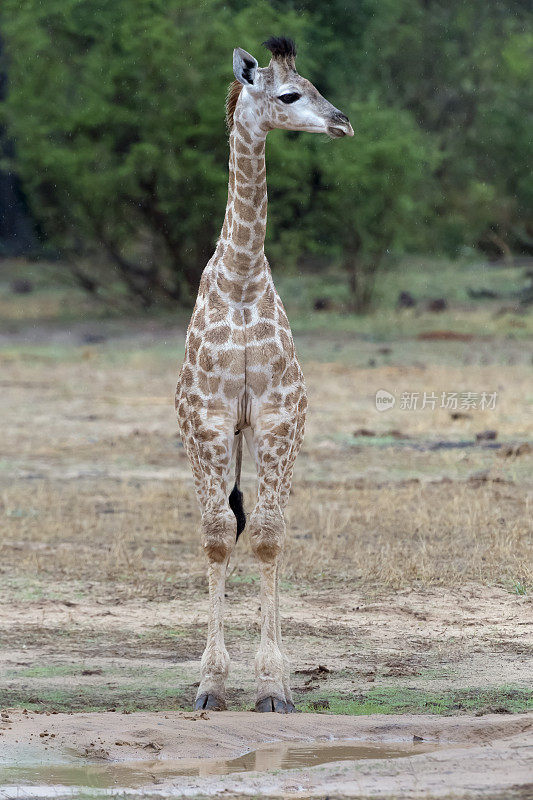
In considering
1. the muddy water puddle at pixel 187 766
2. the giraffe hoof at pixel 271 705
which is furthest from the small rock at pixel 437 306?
the muddy water puddle at pixel 187 766

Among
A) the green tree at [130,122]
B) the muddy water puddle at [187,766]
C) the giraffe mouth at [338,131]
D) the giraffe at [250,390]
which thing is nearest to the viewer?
the muddy water puddle at [187,766]

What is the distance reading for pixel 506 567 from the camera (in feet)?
26.3

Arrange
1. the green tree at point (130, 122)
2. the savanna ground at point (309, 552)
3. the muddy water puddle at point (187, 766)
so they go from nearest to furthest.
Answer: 1. the muddy water puddle at point (187, 766)
2. the savanna ground at point (309, 552)
3. the green tree at point (130, 122)

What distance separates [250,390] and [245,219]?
819 mm

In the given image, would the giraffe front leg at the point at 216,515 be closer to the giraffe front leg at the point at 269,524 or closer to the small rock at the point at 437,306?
the giraffe front leg at the point at 269,524

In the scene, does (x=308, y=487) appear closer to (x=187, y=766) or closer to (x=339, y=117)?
(x=339, y=117)

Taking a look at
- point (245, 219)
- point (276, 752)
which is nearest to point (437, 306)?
point (245, 219)

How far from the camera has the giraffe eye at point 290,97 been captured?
5824 mm

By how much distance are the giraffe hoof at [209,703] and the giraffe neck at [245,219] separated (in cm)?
176

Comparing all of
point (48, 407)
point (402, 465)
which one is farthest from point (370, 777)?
point (48, 407)

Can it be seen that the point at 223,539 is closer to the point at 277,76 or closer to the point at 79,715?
the point at 79,715

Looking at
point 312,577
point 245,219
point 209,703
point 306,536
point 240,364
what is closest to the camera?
point 209,703

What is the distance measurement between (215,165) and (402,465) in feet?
40.4

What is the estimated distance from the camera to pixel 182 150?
23.0 meters
